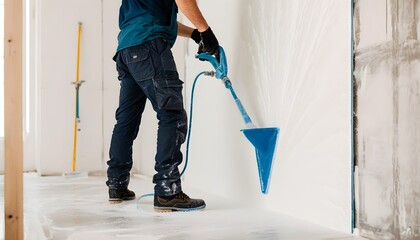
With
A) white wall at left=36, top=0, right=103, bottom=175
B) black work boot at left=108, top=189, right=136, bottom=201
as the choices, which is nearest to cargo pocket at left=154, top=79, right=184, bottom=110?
black work boot at left=108, top=189, right=136, bottom=201

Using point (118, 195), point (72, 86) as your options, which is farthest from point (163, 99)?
point (72, 86)

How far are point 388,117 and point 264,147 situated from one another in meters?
0.78

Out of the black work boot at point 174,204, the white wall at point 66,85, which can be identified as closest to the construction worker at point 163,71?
the black work boot at point 174,204

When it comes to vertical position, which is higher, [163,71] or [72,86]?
[72,86]

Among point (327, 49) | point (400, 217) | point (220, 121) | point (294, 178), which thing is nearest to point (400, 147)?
point (400, 217)

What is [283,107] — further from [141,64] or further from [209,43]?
[141,64]

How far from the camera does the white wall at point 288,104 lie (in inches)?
64.9

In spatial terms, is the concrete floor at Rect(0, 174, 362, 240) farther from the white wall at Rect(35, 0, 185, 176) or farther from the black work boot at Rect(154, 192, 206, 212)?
the white wall at Rect(35, 0, 185, 176)

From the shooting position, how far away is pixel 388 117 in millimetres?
1409

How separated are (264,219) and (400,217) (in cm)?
66

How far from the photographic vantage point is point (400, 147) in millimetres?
1359

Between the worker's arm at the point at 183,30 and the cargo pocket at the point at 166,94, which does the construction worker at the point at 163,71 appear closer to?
the cargo pocket at the point at 166,94

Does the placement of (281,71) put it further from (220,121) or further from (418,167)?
(418,167)

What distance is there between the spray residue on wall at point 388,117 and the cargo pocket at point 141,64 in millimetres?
974
